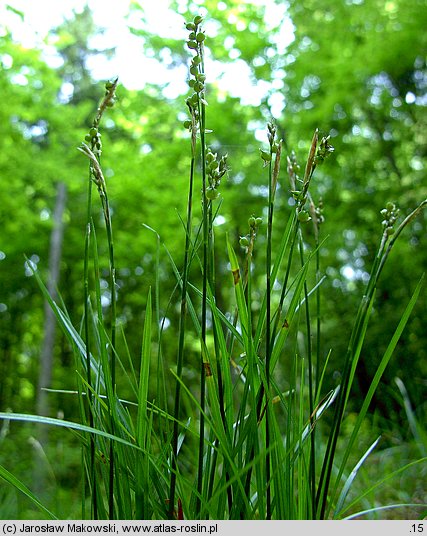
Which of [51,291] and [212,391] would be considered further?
[51,291]

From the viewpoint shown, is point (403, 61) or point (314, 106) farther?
point (314, 106)

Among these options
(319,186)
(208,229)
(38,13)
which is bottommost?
(208,229)

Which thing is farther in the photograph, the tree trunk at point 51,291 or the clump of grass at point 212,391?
the tree trunk at point 51,291

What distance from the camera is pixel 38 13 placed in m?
6.88

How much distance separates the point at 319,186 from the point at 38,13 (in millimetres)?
3559

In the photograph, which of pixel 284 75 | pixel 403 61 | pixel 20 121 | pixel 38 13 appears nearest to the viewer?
pixel 403 61

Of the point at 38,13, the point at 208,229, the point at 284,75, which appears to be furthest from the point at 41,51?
the point at 208,229

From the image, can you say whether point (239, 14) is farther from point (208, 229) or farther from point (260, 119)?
point (208, 229)

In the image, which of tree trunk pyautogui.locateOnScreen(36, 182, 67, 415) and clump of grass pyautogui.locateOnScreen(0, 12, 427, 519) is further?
tree trunk pyautogui.locateOnScreen(36, 182, 67, 415)

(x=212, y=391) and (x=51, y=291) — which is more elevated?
(x=51, y=291)
